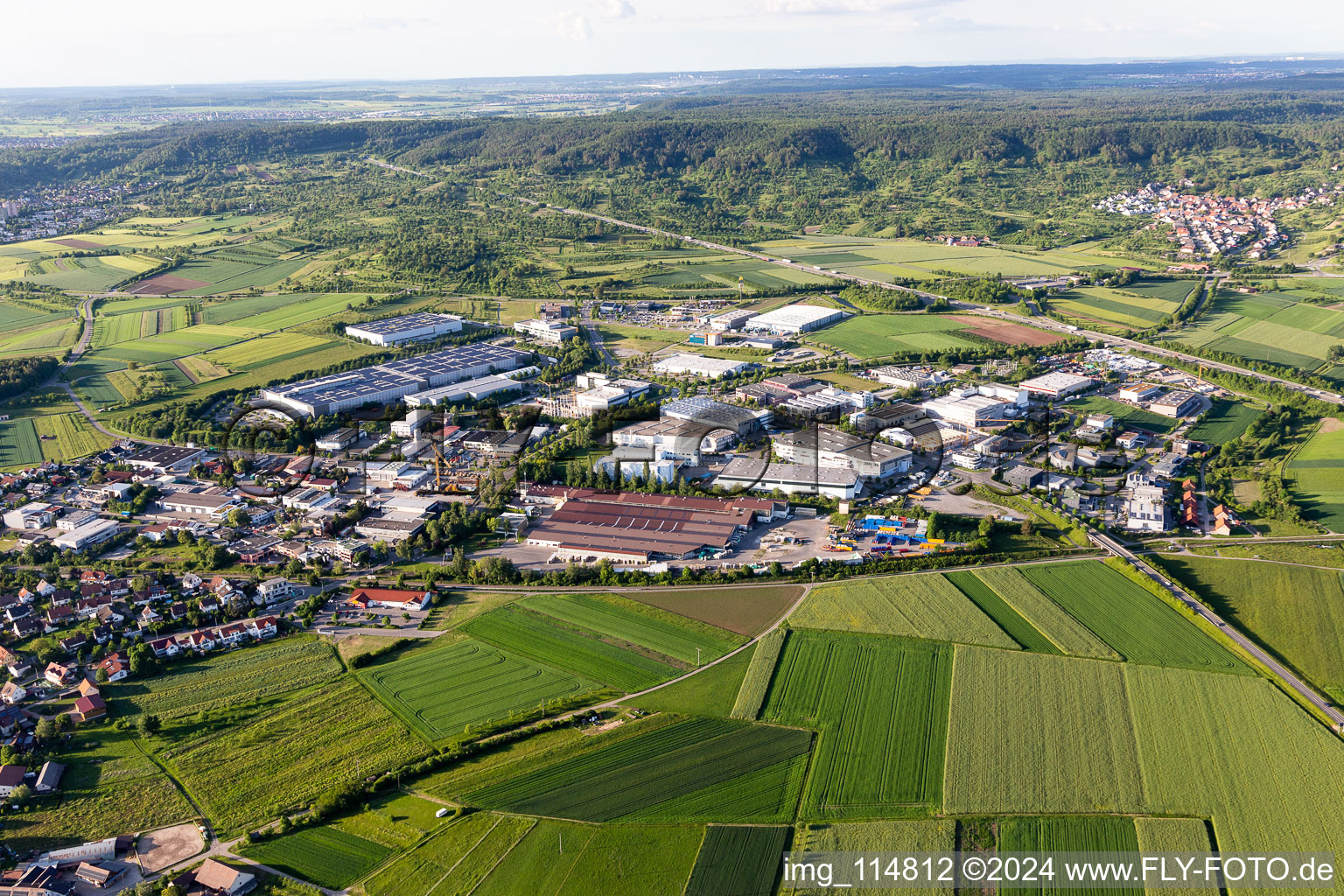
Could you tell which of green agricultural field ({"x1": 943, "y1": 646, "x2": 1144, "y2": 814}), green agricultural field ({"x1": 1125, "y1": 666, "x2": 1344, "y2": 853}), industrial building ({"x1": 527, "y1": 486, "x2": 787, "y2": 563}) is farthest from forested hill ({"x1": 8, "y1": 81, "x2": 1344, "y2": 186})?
green agricultural field ({"x1": 1125, "y1": 666, "x2": 1344, "y2": 853})

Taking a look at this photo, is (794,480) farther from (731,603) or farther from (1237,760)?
(1237,760)

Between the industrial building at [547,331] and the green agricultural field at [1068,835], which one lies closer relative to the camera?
the green agricultural field at [1068,835]

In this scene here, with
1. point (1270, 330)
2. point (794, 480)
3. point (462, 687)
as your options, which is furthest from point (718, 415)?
point (1270, 330)

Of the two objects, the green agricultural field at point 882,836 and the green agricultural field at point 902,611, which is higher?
the green agricultural field at point 902,611

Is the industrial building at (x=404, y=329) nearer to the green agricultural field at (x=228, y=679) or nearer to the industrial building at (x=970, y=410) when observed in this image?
the industrial building at (x=970, y=410)

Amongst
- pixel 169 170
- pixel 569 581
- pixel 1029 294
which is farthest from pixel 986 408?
pixel 169 170

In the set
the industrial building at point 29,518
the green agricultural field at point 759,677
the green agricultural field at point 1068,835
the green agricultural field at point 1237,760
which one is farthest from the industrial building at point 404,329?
the green agricultural field at point 1068,835

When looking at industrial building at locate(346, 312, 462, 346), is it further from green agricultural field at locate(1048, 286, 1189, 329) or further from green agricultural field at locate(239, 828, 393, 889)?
green agricultural field at locate(239, 828, 393, 889)
